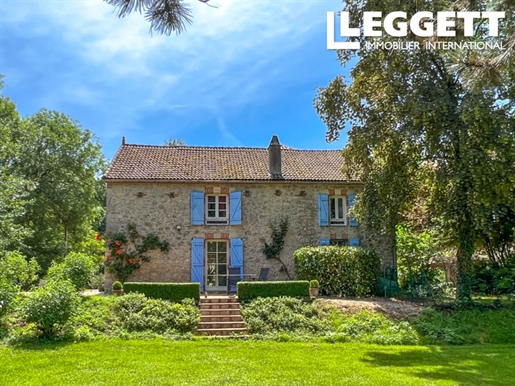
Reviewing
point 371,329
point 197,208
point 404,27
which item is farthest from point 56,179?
point 404,27

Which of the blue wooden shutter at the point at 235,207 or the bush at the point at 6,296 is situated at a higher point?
the blue wooden shutter at the point at 235,207

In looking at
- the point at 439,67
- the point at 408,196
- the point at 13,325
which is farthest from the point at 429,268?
the point at 13,325

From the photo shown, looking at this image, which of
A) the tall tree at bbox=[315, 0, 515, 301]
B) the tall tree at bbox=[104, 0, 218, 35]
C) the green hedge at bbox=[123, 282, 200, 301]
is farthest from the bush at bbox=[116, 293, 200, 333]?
the tall tree at bbox=[104, 0, 218, 35]

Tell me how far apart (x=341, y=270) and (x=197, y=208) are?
5.82 m

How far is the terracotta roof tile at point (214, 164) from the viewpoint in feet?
52.6

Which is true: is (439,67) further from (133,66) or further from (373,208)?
(133,66)

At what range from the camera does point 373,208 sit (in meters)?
12.6

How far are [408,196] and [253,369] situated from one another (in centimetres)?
755

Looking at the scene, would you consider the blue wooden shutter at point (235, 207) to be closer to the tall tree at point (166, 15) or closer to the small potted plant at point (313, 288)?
the small potted plant at point (313, 288)

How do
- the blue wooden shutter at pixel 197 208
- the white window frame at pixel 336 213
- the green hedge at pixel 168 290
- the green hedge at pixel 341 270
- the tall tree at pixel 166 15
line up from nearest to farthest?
the tall tree at pixel 166 15 → the green hedge at pixel 168 290 → the green hedge at pixel 341 270 → the blue wooden shutter at pixel 197 208 → the white window frame at pixel 336 213

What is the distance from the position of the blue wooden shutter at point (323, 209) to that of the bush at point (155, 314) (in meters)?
6.85

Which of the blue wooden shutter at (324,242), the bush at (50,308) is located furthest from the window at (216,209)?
the bush at (50,308)

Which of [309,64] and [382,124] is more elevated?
[309,64]

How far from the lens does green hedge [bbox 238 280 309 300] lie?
12.0 metres
